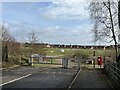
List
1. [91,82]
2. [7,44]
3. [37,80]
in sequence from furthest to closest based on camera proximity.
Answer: [7,44]
[37,80]
[91,82]

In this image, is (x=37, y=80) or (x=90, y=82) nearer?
(x=90, y=82)

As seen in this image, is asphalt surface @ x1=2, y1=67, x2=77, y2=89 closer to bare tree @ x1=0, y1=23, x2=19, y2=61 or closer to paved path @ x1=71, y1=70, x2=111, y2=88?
paved path @ x1=71, y1=70, x2=111, y2=88

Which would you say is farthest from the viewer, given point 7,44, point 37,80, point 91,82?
point 7,44

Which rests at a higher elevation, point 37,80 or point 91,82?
point 37,80

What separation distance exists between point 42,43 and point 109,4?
32894 mm

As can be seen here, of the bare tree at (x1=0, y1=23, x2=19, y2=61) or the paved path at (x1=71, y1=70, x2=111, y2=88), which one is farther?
the bare tree at (x1=0, y1=23, x2=19, y2=61)

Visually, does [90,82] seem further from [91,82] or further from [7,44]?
[7,44]

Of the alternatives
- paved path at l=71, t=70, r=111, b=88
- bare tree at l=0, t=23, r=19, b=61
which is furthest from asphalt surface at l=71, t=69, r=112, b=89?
bare tree at l=0, t=23, r=19, b=61

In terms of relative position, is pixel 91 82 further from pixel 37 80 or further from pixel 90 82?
pixel 37 80

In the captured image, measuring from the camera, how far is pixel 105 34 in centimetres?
3397

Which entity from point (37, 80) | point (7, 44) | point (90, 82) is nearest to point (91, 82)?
point (90, 82)

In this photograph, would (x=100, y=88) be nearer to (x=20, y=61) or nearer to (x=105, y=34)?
(x=105, y=34)

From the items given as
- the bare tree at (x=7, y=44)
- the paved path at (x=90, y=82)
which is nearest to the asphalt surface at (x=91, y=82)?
the paved path at (x=90, y=82)

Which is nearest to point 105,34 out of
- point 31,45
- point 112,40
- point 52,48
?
point 112,40
